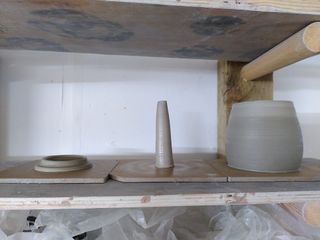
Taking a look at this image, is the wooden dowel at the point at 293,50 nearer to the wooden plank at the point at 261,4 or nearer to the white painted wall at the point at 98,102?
the wooden plank at the point at 261,4

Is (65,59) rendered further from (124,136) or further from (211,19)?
(211,19)

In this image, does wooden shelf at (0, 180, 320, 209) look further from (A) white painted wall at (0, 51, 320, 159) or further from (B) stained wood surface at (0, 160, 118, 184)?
(A) white painted wall at (0, 51, 320, 159)

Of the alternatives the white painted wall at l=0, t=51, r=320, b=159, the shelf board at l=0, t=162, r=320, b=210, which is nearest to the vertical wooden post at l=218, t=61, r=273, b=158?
the white painted wall at l=0, t=51, r=320, b=159

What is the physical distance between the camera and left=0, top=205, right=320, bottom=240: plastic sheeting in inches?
20.8

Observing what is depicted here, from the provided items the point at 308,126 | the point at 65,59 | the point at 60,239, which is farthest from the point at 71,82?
the point at 308,126

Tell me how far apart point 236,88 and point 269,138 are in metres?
0.30

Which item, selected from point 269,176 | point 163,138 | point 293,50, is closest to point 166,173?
point 163,138

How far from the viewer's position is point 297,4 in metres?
0.45

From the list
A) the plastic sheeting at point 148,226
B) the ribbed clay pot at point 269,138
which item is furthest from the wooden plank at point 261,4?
the plastic sheeting at point 148,226

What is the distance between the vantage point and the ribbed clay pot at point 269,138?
556 millimetres

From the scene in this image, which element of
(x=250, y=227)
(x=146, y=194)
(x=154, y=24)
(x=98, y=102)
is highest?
(x=154, y=24)

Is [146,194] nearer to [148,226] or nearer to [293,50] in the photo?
[148,226]

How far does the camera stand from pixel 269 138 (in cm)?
56

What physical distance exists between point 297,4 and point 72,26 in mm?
438
